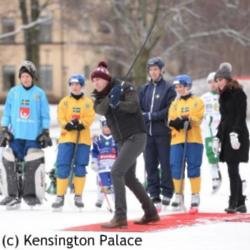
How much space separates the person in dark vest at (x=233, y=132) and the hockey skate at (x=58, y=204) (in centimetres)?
213

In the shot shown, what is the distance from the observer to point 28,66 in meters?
16.1

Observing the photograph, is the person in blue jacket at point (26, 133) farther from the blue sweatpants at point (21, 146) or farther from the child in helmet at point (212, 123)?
the child in helmet at point (212, 123)

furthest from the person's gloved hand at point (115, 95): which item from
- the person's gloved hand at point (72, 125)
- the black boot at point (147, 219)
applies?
the person's gloved hand at point (72, 125)

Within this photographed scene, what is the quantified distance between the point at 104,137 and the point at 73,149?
674 millimetres

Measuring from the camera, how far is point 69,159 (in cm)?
1611

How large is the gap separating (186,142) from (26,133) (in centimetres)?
206

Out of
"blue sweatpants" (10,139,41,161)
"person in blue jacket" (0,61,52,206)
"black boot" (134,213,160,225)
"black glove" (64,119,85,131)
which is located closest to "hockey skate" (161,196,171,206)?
"black glove" (64,119,85,131)

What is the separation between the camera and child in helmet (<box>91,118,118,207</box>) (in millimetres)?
16391

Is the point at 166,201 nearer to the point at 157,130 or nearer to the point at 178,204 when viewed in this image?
the point at 178,204

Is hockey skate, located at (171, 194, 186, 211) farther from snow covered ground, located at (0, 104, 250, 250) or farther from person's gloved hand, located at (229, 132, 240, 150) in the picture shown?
person's gloved hand, located at (229, 132, 240, 150)

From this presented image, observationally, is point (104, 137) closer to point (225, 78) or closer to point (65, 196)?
point (65, 196)

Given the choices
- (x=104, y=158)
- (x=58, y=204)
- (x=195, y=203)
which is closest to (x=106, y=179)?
(x=104, y=158)

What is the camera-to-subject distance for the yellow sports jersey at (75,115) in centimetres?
1612

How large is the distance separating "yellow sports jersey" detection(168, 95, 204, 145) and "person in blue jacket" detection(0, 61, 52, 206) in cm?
162
